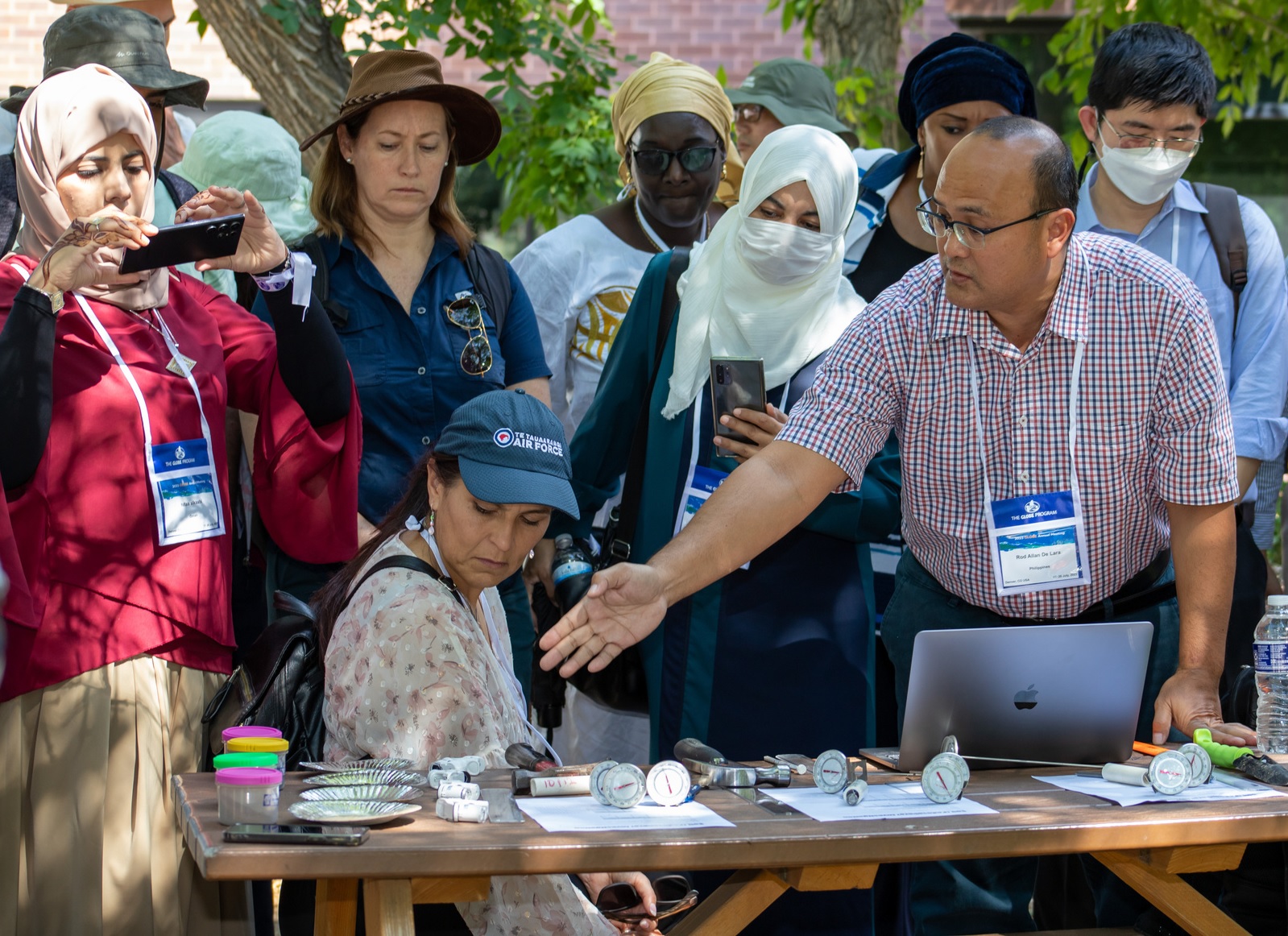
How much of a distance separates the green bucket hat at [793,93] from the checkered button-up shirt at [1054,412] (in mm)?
2428

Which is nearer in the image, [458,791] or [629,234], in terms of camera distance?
[458,791]

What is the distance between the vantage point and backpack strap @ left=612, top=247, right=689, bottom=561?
3.83 m

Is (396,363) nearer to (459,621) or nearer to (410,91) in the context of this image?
(410,91)

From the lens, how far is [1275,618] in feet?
10.2

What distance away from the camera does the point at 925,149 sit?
4359 mm

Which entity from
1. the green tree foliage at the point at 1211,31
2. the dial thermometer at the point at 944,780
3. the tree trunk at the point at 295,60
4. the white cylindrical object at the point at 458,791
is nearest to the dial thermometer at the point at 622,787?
the white cylindrical object at the point at 458,791

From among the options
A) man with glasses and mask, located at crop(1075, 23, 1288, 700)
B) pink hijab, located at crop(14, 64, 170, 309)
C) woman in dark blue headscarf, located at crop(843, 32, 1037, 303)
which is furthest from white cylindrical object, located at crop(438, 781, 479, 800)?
man with glasses and mask, located at crop(1075, 23, 1288, 700)

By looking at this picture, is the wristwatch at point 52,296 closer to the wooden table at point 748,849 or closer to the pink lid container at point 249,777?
the wooden table at point 748,849

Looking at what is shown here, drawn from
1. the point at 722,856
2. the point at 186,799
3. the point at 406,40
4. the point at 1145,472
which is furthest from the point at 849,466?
the point at 406,40

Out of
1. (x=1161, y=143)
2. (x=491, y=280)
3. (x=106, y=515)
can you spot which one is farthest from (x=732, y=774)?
(x=1161, y=143)

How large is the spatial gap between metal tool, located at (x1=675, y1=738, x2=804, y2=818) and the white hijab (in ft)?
3.63

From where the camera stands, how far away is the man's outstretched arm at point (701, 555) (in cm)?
311

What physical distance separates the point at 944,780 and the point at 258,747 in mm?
1194

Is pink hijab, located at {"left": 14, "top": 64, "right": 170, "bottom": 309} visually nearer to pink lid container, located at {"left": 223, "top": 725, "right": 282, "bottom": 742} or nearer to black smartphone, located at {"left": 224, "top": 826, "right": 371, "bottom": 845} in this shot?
pink lid container, located at {"left": 223, "top": 725, "right": 282, "bottom": 742}
